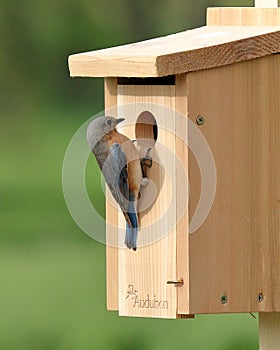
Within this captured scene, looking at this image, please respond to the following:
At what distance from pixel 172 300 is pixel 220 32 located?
0.71 metres

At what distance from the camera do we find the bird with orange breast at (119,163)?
3688mm

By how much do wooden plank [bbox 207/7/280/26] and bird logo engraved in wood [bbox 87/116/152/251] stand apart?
42 cm

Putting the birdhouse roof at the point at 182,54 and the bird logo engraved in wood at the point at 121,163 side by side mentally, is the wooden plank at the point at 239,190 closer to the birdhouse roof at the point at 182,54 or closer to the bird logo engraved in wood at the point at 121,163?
the birdhouse roof at the point at 182,54

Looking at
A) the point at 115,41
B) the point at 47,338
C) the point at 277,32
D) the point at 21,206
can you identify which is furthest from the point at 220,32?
the point at 115,41

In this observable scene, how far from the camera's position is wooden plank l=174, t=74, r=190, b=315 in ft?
11.8

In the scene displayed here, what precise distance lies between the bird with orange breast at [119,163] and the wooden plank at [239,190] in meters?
0.18

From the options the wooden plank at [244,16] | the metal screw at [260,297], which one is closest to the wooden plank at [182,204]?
the metal screw at [260,297]

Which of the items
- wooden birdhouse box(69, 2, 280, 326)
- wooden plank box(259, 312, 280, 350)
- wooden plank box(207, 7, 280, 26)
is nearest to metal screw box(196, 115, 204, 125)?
wooden birdhouse box(69, 2, 280, 326)

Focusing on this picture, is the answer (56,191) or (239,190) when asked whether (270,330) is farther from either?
(56,191)

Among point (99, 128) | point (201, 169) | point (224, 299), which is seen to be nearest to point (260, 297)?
point (224, 299)

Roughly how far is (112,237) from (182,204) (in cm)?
29

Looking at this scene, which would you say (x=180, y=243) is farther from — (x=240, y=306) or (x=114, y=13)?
(x=114, y=13)

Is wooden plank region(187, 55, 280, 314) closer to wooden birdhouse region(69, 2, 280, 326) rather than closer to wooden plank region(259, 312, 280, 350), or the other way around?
wooden birdhouse region(69, 2, 280, 326)

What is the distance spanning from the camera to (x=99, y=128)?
373 centimetres
